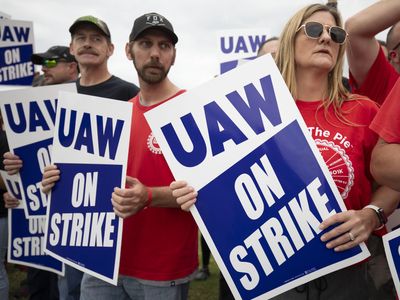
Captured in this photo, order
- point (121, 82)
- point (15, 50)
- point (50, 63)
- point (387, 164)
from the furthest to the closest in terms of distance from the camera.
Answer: point (15, 50)
point (50, 63)
point (121, 82)
point (387, 164)

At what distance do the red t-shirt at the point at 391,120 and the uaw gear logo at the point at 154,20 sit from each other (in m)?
1.29

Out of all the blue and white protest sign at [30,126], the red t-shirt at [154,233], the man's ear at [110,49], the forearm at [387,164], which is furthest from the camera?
the man's ear at [110,49]

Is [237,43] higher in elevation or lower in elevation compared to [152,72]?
higher

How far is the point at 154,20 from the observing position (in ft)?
6.77

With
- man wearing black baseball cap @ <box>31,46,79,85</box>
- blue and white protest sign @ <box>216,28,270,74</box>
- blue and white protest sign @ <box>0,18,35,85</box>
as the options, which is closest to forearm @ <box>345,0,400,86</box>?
man wearing black baseball cap @ <box>31,46,79,85</box>

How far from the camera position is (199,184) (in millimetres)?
1416

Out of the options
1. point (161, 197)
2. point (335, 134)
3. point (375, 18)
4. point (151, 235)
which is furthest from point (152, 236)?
point (375, 18)

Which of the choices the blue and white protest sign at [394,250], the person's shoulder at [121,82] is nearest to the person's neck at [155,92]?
the person's shoulder at [121,82]

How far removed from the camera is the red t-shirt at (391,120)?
1.25 m

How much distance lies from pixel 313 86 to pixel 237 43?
4034mm

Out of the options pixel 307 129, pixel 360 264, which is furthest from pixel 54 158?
pixel 360 264

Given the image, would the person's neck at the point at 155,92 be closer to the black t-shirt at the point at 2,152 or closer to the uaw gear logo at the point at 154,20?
the uaw gear logo at the point at 154,20

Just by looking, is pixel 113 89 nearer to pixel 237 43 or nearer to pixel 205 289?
pixel 205 289

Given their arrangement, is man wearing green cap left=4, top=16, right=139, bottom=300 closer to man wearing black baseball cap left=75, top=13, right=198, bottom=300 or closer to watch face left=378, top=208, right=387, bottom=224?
man wearing black baseball cap left=75, top=13, right=198, bottom=300
